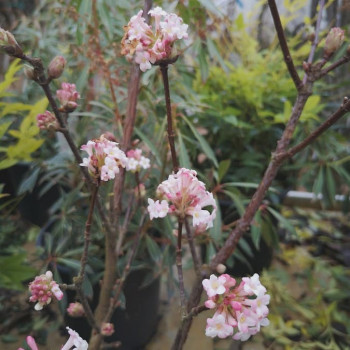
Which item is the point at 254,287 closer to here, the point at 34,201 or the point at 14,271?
the point at 14,271

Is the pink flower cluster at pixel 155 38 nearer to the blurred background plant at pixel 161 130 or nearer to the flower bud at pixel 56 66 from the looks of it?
the flower bud at pixel 56 66

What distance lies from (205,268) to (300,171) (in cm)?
84

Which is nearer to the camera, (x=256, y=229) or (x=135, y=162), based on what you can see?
(x=135, y=162)

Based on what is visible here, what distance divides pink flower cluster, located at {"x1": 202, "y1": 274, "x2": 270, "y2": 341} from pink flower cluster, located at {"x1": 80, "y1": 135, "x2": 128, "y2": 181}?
5.6 inches

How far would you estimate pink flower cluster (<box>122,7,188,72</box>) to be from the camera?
36cm

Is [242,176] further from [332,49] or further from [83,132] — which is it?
[332,49]

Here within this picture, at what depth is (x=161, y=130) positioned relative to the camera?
2.54 ft

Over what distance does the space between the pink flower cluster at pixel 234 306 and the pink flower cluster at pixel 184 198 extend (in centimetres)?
7

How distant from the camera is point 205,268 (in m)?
0.56

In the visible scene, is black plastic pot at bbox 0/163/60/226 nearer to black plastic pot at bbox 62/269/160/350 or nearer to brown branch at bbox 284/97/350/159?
black plastic pot at bbox 62/269/160/350

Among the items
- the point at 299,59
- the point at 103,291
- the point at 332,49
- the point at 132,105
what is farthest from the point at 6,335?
the point at 299,59

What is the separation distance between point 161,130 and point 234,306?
0.49m

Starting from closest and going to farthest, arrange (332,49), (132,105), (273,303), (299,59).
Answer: (332,49)
(132,105)
(273,303)
(299,59)

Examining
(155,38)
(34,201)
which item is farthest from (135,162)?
(34,201)
